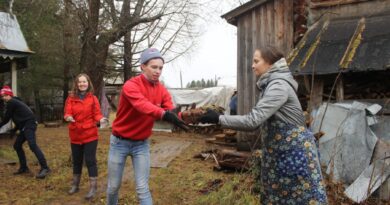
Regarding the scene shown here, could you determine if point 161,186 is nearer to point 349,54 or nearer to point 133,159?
point 133,159

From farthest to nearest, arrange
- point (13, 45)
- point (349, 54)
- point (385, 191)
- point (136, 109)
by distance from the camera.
Result: 1. point (13, 45)
2. point (349, 54)
3. point (385, 191)
4. point (136, 109)

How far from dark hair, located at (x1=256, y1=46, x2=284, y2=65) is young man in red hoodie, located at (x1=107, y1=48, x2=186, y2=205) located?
3.54ft

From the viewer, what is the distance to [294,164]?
2.89 m

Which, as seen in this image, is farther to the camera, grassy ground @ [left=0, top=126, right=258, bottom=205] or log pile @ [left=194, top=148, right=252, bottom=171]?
log pile @ [left=194, top=148, right=252, bottom=171]

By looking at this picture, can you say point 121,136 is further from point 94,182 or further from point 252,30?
point 252,30

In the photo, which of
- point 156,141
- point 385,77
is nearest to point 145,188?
point 385,77

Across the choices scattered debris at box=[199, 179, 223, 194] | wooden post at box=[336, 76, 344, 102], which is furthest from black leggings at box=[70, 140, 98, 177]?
wooden post at box=[336, 76, 344, 102]

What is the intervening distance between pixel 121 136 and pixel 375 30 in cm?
562

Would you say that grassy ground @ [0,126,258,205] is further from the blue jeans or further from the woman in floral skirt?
the woman in floral skirt

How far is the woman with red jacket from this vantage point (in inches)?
224

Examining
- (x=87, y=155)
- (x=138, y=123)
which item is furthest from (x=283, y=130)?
(x=87, y=155)

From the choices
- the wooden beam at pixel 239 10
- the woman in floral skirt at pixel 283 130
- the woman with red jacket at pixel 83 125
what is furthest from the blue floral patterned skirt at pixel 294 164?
the wooden beam at pixel 239 10

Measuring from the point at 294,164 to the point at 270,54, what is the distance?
0.86 metres

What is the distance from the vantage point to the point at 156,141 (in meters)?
13.1
